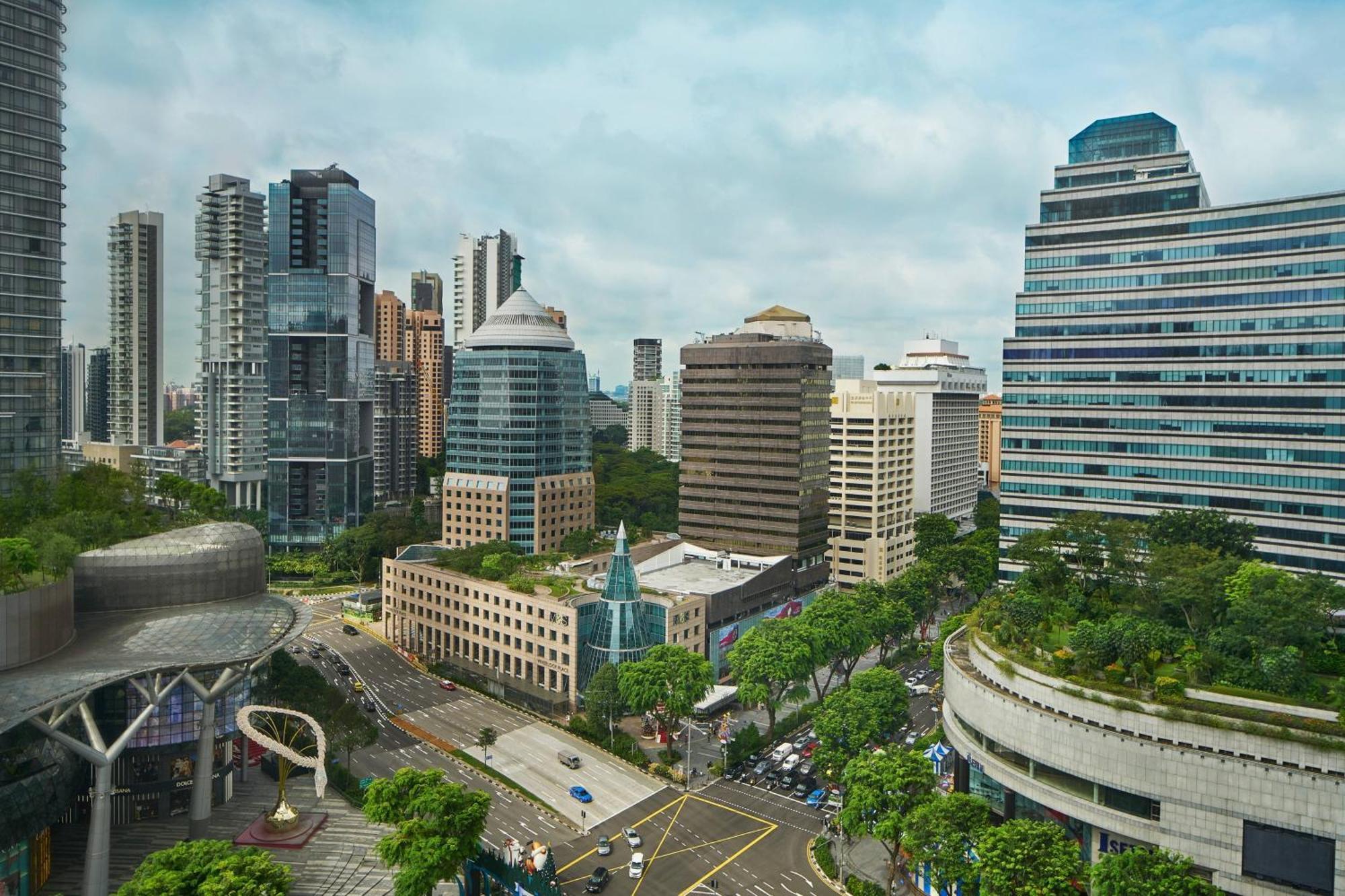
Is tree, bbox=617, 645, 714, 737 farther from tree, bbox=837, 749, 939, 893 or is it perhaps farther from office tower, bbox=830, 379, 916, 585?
office tower, bbox=830, 379, 916, 585

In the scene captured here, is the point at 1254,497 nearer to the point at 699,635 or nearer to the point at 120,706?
the point at 699,635

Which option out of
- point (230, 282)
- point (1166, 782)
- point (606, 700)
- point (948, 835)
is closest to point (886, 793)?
point (948, 835)

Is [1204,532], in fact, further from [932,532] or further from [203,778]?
[203,778]

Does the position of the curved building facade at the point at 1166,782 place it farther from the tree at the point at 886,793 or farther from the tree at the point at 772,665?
the tree at the point at 772,665

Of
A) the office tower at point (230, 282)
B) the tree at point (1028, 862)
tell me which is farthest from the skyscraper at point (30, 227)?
the tree at point (1028, 862)

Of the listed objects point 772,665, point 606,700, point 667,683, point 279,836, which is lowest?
point 279,836
